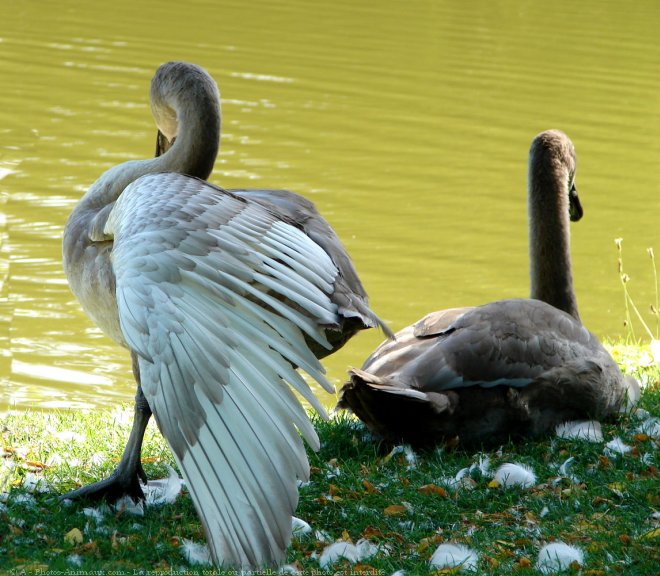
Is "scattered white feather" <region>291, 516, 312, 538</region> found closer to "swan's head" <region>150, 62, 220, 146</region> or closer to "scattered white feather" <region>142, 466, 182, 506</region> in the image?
"scattered white feather" <region>142, 466, 182, 506</region>

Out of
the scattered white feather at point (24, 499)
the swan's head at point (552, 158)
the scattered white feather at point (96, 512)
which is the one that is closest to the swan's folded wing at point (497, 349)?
the swan's head at point (552, 158)

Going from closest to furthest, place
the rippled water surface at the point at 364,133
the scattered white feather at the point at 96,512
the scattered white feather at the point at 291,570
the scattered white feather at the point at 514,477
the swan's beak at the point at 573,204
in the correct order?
the scattered white feather at the point at 291,570 < the scattered white feather at the point at 96,512 < the scattered white feather at the point at 514,477 < the swan's beak at the point at 573,204 < the rippled water surface at the point at 364,133

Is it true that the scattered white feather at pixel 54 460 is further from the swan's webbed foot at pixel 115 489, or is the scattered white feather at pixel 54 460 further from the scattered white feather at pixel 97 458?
the swan's webbed foot at pixel 115 489

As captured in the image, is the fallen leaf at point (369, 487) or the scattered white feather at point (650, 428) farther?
the scattered white feather at point (650, 428)

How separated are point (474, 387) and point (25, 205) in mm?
8234

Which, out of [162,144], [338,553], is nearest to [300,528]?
[338,553]

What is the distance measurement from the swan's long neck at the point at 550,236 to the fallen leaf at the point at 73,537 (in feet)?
11.3

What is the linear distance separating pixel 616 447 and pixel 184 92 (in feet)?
8.84

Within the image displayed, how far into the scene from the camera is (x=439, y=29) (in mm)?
24672

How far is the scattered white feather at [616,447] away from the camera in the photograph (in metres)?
5.43

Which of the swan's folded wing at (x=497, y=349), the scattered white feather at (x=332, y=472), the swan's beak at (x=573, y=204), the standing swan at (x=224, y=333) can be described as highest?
the standing swan at (x=224, y=333)

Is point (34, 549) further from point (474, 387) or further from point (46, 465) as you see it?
point (474, 387)

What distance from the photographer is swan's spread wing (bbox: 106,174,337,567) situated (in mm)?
3375

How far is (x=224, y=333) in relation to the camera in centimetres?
382
